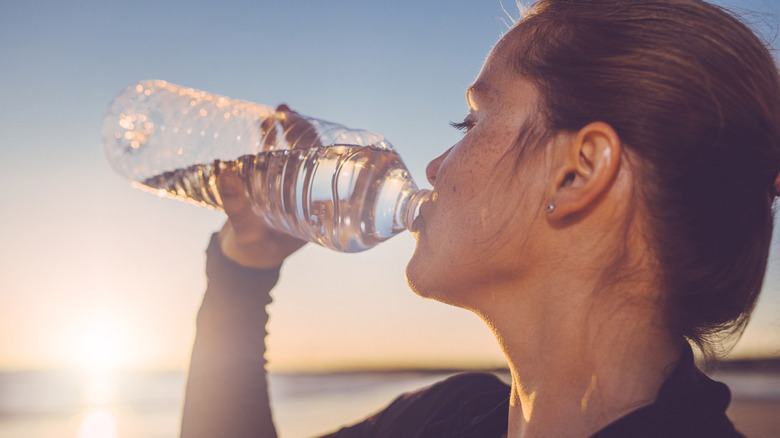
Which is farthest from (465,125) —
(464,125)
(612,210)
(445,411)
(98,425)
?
(98,425)

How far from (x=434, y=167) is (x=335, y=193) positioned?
0.28 m

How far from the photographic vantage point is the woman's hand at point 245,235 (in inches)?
52.3

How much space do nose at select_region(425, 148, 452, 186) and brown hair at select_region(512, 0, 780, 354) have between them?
21 cm

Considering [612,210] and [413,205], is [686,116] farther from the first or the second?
[413,205]

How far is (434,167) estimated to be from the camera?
3.38 ft

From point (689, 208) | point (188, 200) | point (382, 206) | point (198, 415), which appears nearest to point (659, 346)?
point (689, 208)

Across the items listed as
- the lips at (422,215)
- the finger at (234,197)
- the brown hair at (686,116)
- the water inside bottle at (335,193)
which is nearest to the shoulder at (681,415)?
the brown hair at (686,116)

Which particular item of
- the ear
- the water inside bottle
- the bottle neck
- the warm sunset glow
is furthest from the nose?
the warm sunset glow

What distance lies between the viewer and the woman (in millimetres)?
787

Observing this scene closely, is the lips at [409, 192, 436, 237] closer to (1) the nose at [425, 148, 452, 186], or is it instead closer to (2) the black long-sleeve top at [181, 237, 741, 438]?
(1) the nose at [425, 148, 452, 186]

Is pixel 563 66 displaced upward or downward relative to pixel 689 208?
upward

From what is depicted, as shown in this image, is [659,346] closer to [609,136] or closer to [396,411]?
[609,136]

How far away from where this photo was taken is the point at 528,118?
0.87 m

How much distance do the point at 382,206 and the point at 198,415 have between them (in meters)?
0.62
